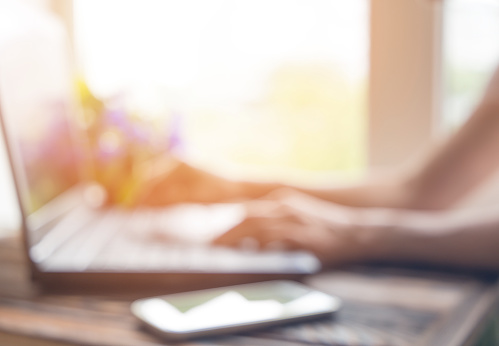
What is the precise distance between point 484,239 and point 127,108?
67cm

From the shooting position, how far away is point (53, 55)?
87 cm

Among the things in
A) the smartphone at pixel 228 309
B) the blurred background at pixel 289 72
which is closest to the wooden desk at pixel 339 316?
the smartphone at pixel 228 309

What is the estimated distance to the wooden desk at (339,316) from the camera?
478mm

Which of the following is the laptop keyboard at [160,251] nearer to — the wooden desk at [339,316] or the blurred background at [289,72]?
the wooden desk at [339,316]

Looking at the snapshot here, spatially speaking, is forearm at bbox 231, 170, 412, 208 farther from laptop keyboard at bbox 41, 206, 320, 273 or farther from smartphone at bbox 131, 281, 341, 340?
smartphone at bbox 131, 281, 341, 340

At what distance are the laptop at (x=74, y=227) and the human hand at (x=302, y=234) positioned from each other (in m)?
0.02

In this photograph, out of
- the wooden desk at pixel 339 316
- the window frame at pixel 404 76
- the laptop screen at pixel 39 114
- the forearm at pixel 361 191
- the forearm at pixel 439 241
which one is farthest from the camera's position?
the window frame at pixel 404 76

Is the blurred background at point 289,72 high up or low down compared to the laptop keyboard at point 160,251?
up

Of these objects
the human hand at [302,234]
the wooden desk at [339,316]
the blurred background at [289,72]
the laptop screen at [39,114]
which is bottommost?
the wooden desk at [339,316]

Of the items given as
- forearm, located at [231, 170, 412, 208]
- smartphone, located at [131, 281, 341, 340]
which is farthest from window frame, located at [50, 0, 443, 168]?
smartphone, located at [131, 281, 341, 340]

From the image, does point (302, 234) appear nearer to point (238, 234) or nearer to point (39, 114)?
point (238, 234)

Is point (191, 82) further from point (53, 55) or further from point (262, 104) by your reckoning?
point (53, 55)

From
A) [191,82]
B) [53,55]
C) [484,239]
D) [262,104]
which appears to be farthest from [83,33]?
[484,239]

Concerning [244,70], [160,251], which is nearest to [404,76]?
[244,70]
